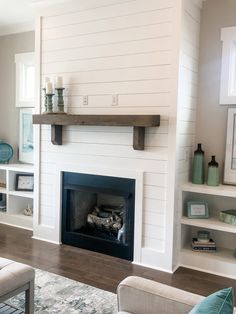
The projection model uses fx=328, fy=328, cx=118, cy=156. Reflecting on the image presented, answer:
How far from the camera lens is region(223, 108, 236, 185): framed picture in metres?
3.20

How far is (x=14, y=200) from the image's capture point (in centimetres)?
443

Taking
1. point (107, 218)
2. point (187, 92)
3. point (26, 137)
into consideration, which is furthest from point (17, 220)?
point (187, 92)

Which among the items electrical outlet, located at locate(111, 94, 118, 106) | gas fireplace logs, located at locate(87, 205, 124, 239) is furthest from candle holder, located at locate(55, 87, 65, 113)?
gas fireplace logs, located at locate(87, 205, 124, 239)

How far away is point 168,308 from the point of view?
1.50 meters

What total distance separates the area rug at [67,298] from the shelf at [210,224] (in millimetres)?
1019

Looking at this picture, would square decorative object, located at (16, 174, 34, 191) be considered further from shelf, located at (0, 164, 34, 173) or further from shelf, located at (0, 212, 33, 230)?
shelf, located at (0, 212, 33, 230)

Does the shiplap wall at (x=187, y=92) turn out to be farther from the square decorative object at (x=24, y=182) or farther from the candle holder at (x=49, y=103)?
the square decorative object at (x=24, y=182)

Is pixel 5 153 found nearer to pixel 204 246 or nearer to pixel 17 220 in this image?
pixel 17 220

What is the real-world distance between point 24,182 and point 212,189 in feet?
8.31

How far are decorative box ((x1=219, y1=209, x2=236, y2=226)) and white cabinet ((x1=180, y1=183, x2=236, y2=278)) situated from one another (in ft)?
0.14

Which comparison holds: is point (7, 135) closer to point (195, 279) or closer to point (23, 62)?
point (23, 62)

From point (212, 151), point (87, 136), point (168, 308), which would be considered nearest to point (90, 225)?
point (87, 136)

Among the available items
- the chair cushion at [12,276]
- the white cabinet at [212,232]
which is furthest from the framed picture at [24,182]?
the chair cushion at [12,276]

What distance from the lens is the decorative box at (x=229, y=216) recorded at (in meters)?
3.04
